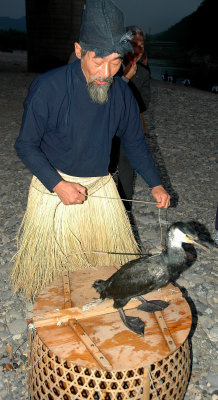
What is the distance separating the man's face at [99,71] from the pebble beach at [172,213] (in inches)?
44.3

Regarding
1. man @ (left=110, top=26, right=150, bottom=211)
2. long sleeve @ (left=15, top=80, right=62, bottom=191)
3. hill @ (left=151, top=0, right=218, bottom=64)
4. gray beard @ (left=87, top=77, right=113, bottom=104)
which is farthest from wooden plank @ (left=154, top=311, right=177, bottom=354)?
hill @ (left=151, top=0, right=218, bottom=64)

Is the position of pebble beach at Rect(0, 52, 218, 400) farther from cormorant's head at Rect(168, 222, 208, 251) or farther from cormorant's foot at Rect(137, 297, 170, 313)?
cormorant's head at Rect(168, 222, 208, 251)

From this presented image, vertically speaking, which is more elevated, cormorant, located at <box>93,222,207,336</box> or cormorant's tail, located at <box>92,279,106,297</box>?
cormorant, located at <box>93,222,207,336</box>

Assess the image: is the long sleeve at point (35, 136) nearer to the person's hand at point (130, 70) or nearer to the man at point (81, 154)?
the man at point (81, 154)

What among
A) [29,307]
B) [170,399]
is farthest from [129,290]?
[29,307]

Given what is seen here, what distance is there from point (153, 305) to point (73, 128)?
4.07 feet

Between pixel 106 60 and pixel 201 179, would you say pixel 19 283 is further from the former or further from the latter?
pixel 201 179

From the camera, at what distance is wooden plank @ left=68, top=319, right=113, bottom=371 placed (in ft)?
6.12

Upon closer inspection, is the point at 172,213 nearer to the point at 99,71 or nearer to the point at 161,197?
the point at 161,197

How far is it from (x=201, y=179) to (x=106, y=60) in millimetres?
4599

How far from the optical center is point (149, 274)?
82.9 inches

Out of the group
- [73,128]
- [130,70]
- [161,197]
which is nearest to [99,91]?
[73,128]

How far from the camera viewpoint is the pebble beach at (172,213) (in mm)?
2727

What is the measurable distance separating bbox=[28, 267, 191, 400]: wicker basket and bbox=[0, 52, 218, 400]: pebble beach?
484 millimetres
